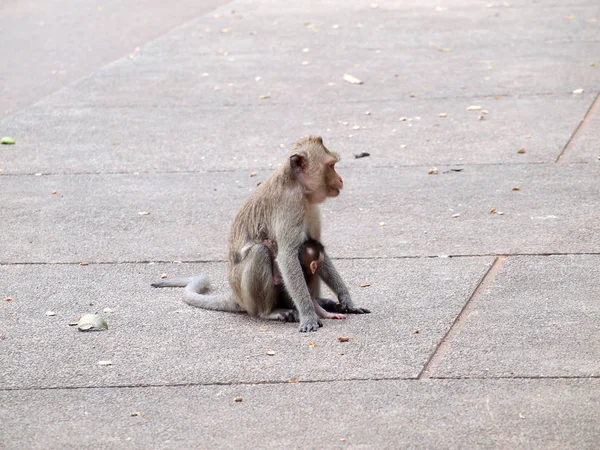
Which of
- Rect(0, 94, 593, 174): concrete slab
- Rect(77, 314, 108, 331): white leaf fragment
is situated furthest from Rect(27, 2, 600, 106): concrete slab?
Rect(77, 314, 108, 331): white leaf fragment

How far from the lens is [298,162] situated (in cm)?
626

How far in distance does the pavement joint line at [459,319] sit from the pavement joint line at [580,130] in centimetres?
276

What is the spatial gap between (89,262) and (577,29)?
10412mm

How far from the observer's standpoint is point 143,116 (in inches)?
469

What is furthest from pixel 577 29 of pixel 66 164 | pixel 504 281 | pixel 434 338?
pixel 434 338

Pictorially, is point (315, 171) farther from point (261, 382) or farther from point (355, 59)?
point (355, 59)

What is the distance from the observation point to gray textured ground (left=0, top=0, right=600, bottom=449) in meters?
5.19

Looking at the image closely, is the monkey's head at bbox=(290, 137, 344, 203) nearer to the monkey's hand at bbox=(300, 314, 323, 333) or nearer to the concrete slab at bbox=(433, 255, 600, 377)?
the monkey's hand at bbox=(300, 314, 323, 333)

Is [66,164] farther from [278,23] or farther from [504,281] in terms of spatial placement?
[278,23]

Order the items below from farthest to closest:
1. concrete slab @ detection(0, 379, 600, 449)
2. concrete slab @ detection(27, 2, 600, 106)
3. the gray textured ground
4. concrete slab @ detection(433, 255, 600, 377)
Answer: concrete slab @ detection(27, 2, 600, 106)
concrete slab @ detection(433, 255, 600, 377)
the gray textured ground
concrete slab @ detection(0, 379, 600, 449)

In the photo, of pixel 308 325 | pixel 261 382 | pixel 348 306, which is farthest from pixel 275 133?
pixel 261 382

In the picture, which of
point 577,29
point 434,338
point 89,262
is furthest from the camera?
point 577,29

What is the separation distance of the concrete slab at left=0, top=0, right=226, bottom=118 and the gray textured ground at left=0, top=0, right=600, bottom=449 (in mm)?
103

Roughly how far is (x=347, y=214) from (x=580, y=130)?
3149 mm
